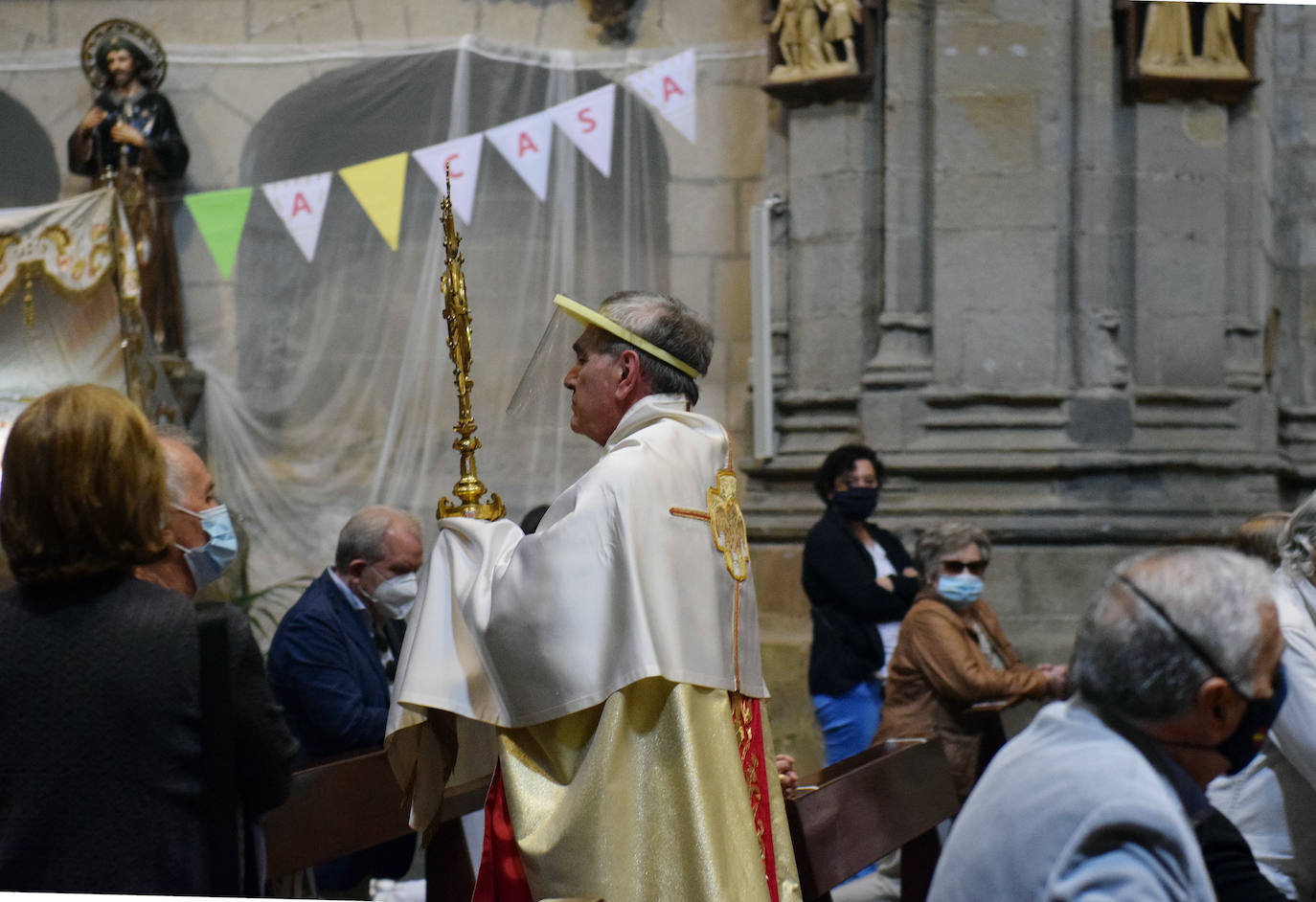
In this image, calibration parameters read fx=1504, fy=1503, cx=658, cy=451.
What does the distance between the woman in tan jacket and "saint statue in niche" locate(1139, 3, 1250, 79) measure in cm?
280

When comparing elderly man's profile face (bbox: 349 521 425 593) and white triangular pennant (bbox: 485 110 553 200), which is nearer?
elderly man's profile face (bbox: 349 521 425 593)

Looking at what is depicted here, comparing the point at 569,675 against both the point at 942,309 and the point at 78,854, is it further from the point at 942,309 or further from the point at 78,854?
the point at 942,309

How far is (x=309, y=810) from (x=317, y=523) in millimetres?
4382

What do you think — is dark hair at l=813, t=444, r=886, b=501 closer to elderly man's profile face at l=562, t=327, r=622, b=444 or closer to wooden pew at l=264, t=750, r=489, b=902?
wooden pew at l=264, t=750, r=489, b=902

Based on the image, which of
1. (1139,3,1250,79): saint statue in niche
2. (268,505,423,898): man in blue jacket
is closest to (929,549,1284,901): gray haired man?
(268,505,423,898): man in blue jacket

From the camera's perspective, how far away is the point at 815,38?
261 inches

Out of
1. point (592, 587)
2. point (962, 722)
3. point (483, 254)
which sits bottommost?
point (962, 722)

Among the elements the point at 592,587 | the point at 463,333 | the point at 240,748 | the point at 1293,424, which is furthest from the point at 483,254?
the point at 240,748

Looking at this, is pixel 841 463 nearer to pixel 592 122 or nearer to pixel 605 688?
pixel 605 688

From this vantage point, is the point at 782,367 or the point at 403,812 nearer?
the point at 403,812

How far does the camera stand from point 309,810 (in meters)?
3.19

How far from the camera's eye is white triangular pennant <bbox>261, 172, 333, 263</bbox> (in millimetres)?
7531

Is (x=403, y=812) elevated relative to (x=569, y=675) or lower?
lower

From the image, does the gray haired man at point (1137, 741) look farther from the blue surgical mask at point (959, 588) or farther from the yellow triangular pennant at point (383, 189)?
the yellow triangular pennant at point (383, 189)
